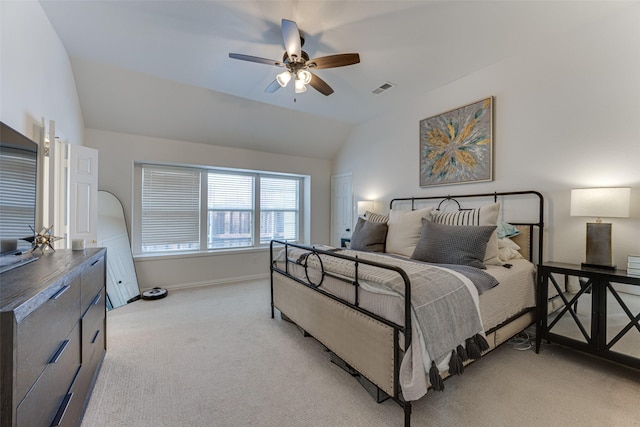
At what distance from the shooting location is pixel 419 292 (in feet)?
4.92

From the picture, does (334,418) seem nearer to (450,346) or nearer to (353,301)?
(353,301)

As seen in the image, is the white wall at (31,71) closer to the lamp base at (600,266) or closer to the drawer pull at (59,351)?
the drawer pull at (59,351)

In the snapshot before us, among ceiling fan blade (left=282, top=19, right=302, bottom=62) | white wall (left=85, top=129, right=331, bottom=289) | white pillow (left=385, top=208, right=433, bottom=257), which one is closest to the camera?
ceiling fan blade (left=282, top=19, right=302, bottom=62)

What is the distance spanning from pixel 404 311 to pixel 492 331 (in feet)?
3.44

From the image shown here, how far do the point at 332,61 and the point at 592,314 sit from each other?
2921mm

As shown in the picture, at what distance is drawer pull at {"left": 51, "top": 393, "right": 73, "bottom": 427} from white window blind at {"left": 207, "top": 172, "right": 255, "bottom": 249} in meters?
3.65

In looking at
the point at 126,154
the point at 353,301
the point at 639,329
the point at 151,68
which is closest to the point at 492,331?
the point at 639,329

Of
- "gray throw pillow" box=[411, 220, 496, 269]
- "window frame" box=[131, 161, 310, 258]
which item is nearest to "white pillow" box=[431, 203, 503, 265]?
"gray throw pillow" box=[411, 220, 496, 269]

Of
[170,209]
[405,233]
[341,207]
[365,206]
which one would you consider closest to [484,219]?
[405,233]

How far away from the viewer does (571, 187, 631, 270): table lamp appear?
2.01m

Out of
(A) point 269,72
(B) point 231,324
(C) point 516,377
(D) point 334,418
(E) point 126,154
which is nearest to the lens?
(D) point 334,418

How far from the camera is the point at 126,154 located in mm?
3879

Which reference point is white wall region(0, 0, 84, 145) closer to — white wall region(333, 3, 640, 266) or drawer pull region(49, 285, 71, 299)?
drawer pull region(49, 285, 71, 299)

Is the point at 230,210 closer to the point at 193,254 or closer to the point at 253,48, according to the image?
the point at 193,254
